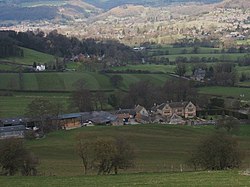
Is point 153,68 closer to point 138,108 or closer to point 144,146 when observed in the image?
point 138,108

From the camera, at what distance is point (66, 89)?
9394 cm

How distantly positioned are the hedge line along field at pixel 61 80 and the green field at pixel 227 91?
35.5 feet

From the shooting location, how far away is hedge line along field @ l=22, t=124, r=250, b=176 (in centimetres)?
3806

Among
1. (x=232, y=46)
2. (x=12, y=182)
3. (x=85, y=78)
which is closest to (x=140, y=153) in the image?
(x=12, y=182)

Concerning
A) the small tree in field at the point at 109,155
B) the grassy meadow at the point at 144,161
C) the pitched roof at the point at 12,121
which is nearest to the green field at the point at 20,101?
the pitched roof at the point at 12,121

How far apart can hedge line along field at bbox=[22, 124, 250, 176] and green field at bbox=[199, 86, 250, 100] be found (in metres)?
25.5

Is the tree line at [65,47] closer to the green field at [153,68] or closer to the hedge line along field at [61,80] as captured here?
the green field at [153,68]

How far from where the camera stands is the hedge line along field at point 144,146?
38.1 m

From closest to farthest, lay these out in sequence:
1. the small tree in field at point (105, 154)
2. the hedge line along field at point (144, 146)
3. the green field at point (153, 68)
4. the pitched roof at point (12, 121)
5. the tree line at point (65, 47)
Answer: the small tree in field at point (105, 154) → the hedge line along field at point (144, 146) → the pitched roof at point (12, 121) → the green field at point (153, 68) → the tree line at point (65, 47)

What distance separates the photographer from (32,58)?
436 feet

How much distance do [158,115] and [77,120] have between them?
15.5 m

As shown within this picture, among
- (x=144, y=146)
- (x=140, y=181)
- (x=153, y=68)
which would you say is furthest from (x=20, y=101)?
(x=140, y=181)

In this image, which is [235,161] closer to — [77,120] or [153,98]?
[77,120]

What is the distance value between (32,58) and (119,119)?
222ft
